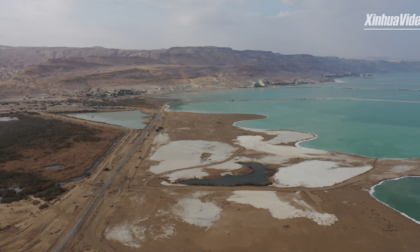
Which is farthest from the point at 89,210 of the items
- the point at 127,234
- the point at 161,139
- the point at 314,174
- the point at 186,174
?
the point at 161,139

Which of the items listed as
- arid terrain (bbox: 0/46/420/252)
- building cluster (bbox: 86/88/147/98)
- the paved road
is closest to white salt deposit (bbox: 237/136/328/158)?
arid terrain (bbox: 0/46/420/252)

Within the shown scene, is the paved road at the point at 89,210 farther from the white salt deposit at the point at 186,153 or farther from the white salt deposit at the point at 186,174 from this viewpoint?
the white salt deposit at the point at 186,174

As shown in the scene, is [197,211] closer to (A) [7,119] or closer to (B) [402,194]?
(B) [402,194]

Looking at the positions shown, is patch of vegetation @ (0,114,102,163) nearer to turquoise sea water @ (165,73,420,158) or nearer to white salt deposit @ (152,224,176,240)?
white salt deposit @ (152,224,176,240)

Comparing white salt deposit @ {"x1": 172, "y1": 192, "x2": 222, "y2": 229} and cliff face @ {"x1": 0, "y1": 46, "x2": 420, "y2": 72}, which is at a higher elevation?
cliff face @ {"x1": 0, "y1": 46, "x2": 420, "y2": 72}

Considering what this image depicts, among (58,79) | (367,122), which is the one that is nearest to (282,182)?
(367,122)

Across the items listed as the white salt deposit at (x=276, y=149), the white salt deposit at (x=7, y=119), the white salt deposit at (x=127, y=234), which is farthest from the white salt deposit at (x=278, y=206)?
the white salt deposit at (x=7, y=119)
